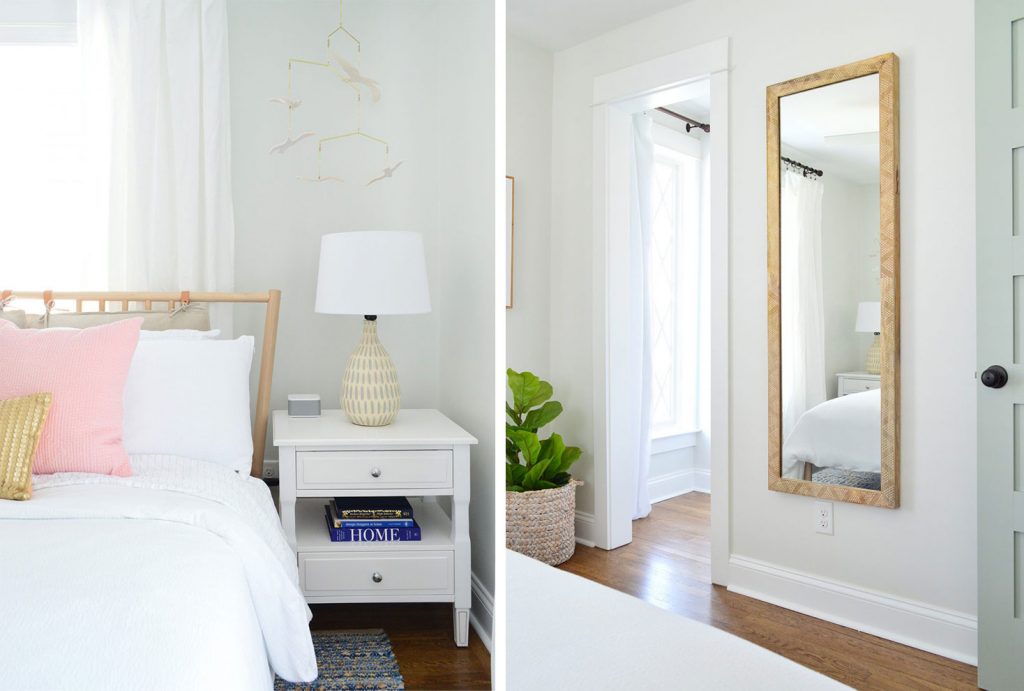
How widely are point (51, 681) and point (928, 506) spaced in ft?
2.34

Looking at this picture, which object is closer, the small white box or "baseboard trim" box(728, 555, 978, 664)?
"baseboard trim" box(728, 555, 978, 664)

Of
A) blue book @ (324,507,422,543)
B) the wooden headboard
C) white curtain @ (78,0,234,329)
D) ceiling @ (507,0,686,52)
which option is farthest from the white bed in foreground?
white curtain @ (78,0,234,329)

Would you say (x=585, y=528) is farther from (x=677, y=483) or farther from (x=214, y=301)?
(x=214, y=301)

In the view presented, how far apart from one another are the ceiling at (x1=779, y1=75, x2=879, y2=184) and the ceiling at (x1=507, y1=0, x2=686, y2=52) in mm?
75

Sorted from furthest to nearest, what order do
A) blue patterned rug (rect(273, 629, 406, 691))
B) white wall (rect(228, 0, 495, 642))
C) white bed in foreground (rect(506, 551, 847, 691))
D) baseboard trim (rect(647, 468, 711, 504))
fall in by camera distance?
white wall (rect(228, 0, 495, 642)) → blue patterned rug (rect(273, 629, 406, 691)) → baseboard trim (rect(647, 468, 711, 504)) → white bed in foreground (rect(506, 551, 847, 691))

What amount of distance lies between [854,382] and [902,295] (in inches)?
2.4

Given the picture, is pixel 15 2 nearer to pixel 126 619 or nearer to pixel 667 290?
pixel 126 619

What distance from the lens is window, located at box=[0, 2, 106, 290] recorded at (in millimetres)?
1934

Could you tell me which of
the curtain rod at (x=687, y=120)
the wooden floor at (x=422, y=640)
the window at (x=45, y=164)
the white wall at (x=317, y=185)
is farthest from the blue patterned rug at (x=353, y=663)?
the curtain rod at (x=687, y=120)

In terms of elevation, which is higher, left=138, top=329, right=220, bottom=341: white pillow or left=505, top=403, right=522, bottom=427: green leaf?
left=138, top=329, right=220, bottom=341: white pillow

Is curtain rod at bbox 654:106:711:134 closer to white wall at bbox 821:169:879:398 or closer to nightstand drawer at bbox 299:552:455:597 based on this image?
white wall at bbox 821:169:879:398

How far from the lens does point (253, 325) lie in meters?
2.07

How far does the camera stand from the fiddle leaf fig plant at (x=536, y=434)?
0.32 metres

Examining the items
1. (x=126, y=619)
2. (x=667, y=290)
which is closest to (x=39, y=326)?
(x=126, y=619)
